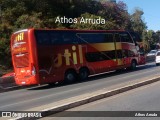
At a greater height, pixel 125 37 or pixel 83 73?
pixel 125 37

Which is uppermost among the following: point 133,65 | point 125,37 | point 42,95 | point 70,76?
point 125,37

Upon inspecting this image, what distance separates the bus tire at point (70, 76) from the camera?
888 inches

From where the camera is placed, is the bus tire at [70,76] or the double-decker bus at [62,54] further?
the bus tire at [70,76]

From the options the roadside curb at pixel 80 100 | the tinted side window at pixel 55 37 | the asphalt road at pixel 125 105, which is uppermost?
the tinted side window at pixel 55 37

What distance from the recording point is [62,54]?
72.7 feet

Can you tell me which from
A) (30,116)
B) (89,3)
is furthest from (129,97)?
(89,3)

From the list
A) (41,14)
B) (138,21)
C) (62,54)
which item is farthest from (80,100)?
(138,21)

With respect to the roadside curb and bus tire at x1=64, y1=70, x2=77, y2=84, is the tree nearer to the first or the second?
bus tire at x1=64, y1=70, x2=77, y2=84

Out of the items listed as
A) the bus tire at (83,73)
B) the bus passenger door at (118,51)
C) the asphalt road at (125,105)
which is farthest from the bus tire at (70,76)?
the asphalt road at (125,105)

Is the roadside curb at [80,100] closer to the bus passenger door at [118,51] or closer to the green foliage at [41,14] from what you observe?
the bus passenger door at [118,51]

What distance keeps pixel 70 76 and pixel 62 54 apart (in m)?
1.57

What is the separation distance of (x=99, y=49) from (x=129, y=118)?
1651 centimetres

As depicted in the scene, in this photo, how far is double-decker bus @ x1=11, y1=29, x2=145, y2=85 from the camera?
67.5ft

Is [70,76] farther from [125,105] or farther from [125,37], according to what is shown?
[125,105]
